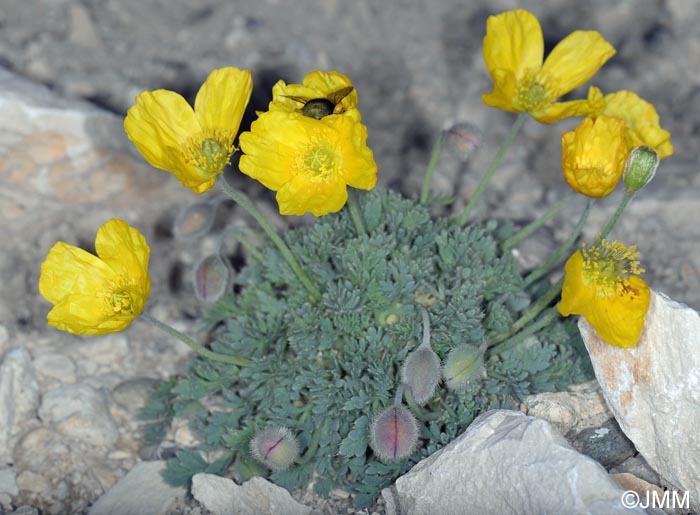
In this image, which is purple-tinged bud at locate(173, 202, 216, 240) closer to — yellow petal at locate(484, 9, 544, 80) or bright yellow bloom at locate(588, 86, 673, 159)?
yellow petal at locate(484, 9, 544, 80)

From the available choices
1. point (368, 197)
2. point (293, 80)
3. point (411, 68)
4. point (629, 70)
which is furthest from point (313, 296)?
point (629, 70)

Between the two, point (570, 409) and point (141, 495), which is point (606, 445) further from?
point (141, 495)

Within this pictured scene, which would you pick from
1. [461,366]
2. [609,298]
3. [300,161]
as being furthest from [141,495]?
[609,298]

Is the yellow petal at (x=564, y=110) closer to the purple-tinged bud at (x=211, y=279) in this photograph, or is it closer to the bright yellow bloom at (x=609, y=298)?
the bright yellow bloom at (x=609, y=298)

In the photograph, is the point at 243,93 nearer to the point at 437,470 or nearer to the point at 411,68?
the point at 437,470

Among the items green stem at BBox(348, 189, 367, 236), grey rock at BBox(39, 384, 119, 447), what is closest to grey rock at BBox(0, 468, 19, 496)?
grey rock at BBox(39, 384, 119, 447)

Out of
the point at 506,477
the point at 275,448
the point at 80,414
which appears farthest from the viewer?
the point at 80,414
